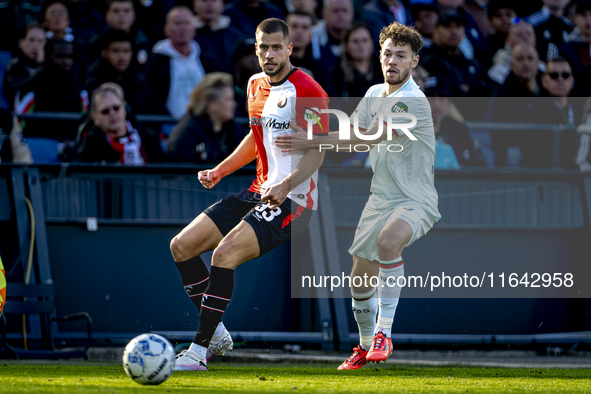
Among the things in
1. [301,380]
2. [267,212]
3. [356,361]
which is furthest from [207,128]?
[301,380]

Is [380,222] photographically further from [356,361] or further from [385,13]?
[385,13]

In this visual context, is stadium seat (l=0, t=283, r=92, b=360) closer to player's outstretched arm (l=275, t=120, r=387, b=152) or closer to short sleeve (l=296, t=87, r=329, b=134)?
player's outstretched arm (l=275, t=120, r=387, b=152)

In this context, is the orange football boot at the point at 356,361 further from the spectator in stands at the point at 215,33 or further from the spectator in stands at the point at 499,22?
the spectator in stands at the point at 499,22

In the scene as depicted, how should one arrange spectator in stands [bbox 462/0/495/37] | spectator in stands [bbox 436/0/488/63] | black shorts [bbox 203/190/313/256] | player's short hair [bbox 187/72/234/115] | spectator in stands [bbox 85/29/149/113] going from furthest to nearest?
1. spectator in stands [bbox 462/0/495/37]
2. spectator in stands [bbox 436/0/488/63]
3. spectator in stands [bbox 85/29/149/113]
4. player's short hair [bbox 187/72/234/115]
5. black shorts [bbox 203/190/313/256]

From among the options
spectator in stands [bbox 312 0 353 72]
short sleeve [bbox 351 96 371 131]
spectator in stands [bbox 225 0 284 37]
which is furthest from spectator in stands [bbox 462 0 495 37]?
short sleeve [bbox 351 96 371 131]

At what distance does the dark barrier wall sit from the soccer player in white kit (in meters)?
1.18

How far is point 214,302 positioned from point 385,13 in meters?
6.90

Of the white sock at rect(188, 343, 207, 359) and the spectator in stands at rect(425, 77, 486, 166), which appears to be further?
the spectator in stands at rect(425, 77, 486, 166)

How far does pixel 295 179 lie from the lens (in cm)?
569

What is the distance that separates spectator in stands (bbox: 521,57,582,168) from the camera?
891 cm

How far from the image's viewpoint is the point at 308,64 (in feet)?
31.6

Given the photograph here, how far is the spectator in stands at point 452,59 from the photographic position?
10.1 metres

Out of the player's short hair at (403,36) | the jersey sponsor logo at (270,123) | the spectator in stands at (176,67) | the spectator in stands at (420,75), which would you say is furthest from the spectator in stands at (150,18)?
the player's short hair at (403,36)

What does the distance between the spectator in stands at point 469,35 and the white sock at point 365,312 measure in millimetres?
5968
